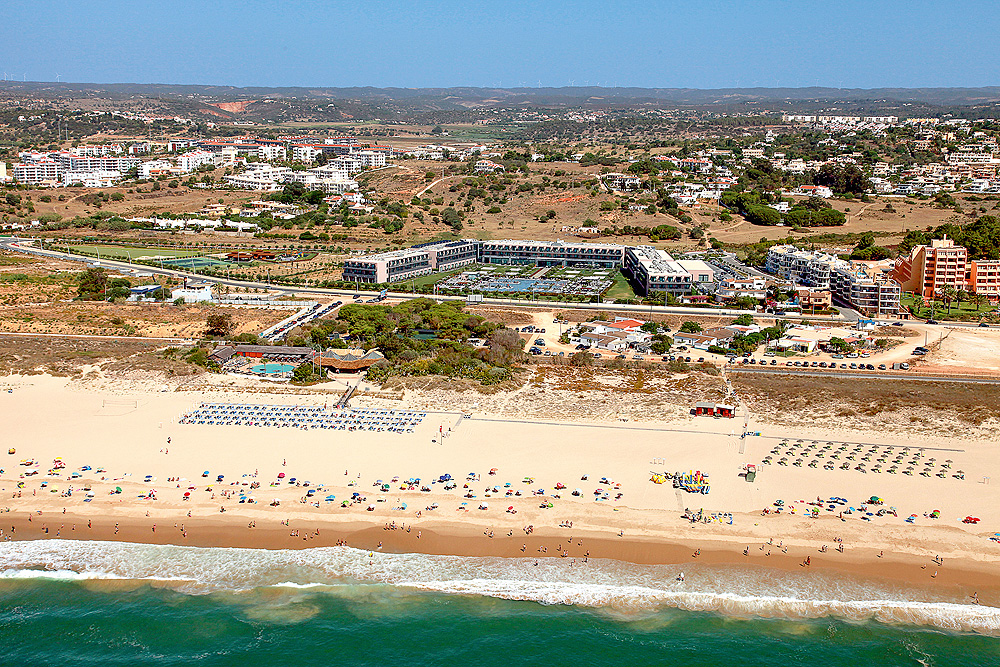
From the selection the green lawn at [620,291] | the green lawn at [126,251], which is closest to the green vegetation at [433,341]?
the green lawn at [620,291]

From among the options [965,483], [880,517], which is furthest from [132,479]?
[965,483]

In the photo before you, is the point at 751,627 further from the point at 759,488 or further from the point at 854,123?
the point at 854,123

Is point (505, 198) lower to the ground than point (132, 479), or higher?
higher

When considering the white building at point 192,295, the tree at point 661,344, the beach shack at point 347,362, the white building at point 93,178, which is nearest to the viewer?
the beach shack at point 347,362

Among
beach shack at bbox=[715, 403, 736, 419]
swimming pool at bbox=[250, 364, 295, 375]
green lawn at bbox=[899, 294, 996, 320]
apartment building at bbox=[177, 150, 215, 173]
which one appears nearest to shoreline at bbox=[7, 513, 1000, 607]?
beach shack at bbox=[715, 403, 736, 419]

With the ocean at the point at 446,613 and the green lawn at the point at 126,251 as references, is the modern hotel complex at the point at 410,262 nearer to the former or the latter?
the green lawn at the point at 126,251
